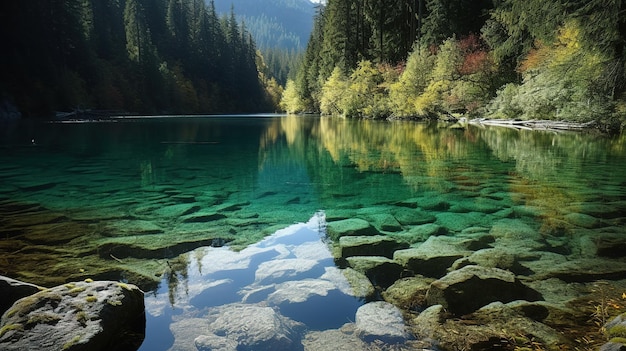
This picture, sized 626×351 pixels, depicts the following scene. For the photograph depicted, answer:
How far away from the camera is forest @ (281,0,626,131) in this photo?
17.7 meters

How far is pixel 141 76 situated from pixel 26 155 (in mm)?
53958

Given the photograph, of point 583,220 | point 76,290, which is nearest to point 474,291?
point 76,290

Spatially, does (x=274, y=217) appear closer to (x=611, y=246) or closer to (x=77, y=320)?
(x=77, y=320)

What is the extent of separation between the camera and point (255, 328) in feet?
13.1

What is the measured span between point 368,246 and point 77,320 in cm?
387

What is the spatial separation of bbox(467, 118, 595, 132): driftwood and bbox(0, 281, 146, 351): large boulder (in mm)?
24465

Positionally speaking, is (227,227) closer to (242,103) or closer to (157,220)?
(157,220)

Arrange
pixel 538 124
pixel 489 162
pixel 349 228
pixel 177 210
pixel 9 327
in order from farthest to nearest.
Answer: pixel 538 124 < pixel 489 162 < pixel 177 210 < pixel 349 228 < pixel 9 327

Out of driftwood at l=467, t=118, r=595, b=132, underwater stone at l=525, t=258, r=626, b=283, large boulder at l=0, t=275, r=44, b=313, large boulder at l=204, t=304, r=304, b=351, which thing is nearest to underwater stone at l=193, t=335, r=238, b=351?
large boulder at l=204, t=304, r=304, b=351

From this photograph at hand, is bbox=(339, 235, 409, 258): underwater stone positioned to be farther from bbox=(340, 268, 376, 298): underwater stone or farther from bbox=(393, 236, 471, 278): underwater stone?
bbox=(340, 268, 376, 298): underwater stone

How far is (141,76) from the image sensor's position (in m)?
66.2

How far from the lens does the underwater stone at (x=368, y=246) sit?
602cm

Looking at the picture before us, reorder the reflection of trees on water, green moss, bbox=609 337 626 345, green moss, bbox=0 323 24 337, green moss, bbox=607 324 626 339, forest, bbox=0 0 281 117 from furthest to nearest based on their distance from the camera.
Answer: forest, bbox=0 0 281 117, the reflection of trees on water, green moss, bbox=0 323 24 337, green moss, bbox=607 324 626 339, green moss, bbox=609 337 626 345

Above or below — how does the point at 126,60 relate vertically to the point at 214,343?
above
